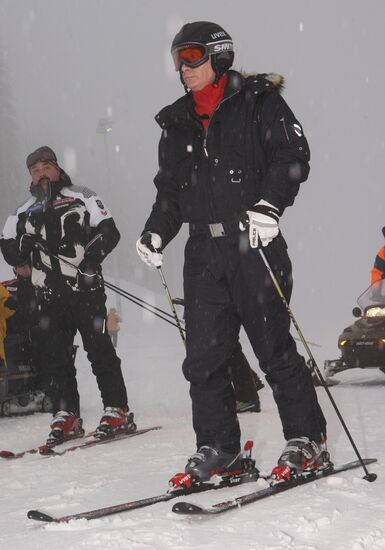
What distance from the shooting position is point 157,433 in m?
5.93

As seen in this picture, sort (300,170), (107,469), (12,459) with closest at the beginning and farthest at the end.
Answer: (300,170) → (107,469) → (12,459)

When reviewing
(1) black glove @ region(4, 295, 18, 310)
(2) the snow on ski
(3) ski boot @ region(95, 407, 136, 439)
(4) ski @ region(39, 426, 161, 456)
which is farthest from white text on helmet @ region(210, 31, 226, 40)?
(1) black glove @ region(4, 295, 18, 310)

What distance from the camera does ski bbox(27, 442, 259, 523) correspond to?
3.27 meters

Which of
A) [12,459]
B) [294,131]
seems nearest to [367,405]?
[12,459]

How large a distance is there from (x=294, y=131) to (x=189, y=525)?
1975 mm

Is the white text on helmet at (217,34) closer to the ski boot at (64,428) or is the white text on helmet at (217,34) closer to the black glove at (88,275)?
the black glove at (88,275)

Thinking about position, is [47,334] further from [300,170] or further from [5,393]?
[300,170]

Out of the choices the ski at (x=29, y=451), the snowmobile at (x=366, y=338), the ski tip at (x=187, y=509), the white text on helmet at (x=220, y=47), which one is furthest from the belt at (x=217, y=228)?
the snowmobile at (x=366, y=338)

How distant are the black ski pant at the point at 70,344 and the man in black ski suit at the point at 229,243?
2.17 m

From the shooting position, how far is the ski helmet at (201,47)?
3.94 m

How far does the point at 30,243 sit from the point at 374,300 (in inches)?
196

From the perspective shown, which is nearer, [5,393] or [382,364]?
[5,393]

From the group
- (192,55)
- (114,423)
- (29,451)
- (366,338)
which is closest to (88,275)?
(114,423)

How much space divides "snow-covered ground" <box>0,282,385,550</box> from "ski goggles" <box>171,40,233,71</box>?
2.17 meters
